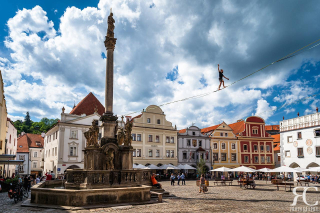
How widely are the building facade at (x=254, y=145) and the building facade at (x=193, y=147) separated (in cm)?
738

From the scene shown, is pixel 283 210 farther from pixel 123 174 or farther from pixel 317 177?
pixel 317 177

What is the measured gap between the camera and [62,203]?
12.7m

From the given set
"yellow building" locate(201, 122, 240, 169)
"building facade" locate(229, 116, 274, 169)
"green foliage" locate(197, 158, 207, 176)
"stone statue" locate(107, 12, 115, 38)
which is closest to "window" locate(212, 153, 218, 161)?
"yellow building" locate(201, 122, 240, 169)

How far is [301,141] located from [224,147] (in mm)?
15076

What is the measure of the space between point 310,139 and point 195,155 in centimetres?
1943

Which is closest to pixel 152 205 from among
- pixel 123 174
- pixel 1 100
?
pixel 123 174

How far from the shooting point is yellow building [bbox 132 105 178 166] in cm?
4594

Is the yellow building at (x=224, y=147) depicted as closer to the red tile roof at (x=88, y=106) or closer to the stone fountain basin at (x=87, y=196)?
the red tile roof at (x=88, y=106)

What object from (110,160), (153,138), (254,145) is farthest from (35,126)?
(110,160)

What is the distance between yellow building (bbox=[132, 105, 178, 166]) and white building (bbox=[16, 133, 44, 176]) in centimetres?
2348

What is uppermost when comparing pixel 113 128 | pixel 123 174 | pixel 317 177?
pixel 113 128

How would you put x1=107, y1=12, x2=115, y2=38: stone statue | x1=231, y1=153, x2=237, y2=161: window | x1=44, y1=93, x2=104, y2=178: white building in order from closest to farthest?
x1=107, y1=12, x2=115, y2=38: stone statue
x1=44, y1=93, x2=104, y2=178: white building
x1=231, y1=153, x2=237, y2=161: window

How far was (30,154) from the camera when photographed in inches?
2360

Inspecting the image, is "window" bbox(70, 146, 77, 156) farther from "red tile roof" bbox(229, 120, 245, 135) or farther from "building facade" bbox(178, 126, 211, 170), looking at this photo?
"red tile roof" bbox(229, 120, 245, 135)
